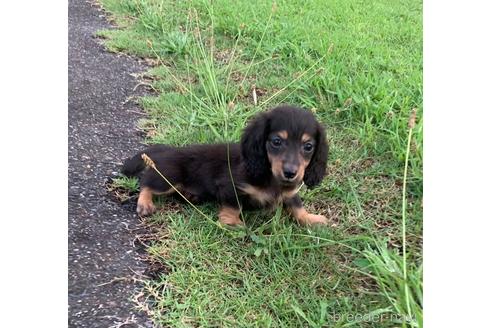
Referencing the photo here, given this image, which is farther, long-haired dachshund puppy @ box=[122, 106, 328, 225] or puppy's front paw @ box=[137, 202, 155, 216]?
puppy's front paw @ box=[137, 202, 155, 216]

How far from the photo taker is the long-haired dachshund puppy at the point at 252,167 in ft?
7.54

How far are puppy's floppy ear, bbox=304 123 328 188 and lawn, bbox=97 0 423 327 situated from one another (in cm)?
22

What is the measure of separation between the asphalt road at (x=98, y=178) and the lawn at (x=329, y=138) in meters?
0.11

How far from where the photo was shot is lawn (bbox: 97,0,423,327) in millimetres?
1884

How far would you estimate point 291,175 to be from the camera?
2197 millimetres

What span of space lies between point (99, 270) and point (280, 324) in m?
0.73

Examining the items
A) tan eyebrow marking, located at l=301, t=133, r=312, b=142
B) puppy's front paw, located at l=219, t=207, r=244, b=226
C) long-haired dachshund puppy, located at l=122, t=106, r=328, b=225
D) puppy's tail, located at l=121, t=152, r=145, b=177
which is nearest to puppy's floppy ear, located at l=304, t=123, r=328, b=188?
long-haired dachshund puppy, located at l=122, t=106, r=328, b=225

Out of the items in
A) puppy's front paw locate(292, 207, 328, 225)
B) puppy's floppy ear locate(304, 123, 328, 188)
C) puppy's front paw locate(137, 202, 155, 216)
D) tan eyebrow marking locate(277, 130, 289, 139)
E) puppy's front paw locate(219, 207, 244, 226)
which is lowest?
puppy's front paw locate(137, 202, 155, 216)

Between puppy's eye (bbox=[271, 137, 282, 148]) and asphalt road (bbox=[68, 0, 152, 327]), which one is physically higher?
puppy's eye (bbox=[271, 137, 282, 148])

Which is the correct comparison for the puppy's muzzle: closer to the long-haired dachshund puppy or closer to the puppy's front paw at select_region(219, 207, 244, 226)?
the long-haired dachshund puppy

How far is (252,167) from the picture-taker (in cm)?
245

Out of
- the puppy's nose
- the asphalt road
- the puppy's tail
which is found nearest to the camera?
the asphalt road
